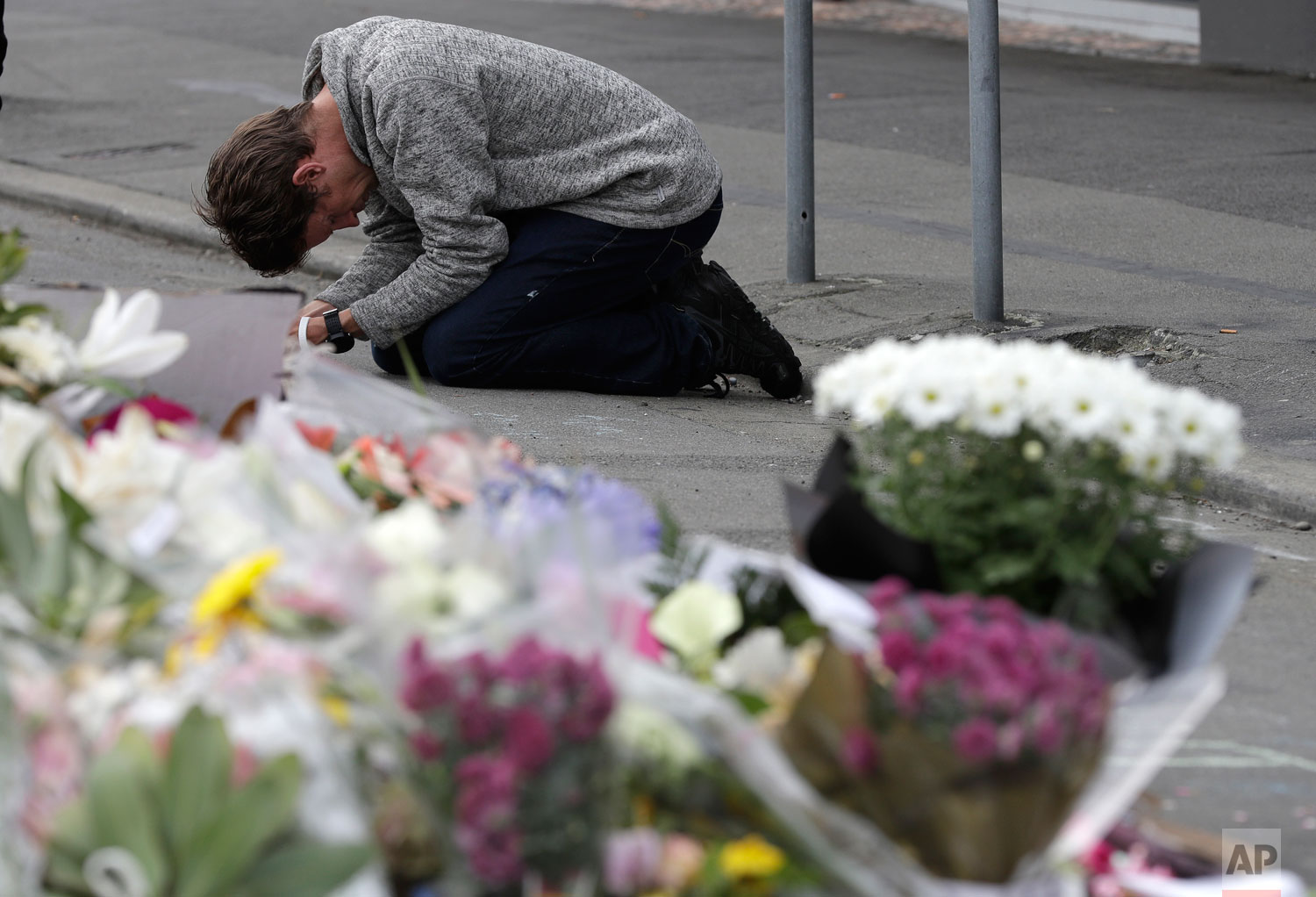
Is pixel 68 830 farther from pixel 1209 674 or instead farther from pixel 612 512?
pixel 1209 674

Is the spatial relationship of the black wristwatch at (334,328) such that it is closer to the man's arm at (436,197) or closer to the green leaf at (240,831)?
the man's arm at (436,197)

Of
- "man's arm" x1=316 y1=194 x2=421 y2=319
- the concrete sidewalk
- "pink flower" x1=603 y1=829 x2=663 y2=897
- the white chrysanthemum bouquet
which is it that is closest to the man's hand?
"man's arm" x1=316 y1=194 x2=421 y2=319

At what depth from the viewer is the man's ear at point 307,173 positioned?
13.5 feet

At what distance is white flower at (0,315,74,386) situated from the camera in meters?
2.06

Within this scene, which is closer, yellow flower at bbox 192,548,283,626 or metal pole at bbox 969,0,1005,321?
yellow flower at bbox 192,548,283,626

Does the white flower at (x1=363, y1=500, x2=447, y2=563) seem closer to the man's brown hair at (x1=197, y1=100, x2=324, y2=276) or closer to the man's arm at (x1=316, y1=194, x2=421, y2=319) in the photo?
the man's brown hair at (x1=197, y1=100, x2=324, y2=276)

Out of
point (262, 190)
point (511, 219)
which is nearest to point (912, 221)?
point (511, 219)


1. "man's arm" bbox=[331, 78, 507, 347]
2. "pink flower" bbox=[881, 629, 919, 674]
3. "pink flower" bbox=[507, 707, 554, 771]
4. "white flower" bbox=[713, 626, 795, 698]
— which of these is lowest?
"man's arm" bbox=[331, 78, 507, 347]

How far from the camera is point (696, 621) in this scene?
5.56ft

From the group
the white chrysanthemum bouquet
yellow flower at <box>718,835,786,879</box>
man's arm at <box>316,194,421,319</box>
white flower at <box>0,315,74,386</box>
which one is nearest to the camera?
yellow flower at <box>718,835,786,879</box>

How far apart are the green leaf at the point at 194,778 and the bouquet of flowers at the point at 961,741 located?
463 millimetres

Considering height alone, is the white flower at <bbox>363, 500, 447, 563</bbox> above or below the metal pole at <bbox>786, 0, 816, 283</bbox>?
above

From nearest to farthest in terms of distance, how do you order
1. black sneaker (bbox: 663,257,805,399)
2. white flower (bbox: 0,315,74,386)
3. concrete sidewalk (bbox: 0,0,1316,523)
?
white flower (bbox: 0,315,74,386), black sneaker (bbox: 663,257,805,399), concrete sidewalk (bbox: 0,0,1316,523)

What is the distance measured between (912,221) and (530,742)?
658cm
